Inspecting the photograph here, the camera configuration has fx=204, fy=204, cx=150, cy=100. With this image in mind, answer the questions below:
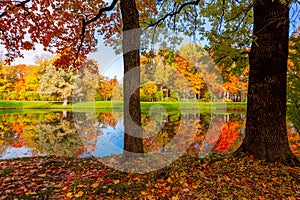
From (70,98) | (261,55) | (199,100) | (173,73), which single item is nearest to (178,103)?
(199,100)

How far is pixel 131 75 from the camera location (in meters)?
4.01

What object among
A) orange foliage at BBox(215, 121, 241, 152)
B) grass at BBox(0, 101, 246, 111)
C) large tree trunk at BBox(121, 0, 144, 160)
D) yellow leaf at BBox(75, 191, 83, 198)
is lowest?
orange foliage at BBox(215, 121, 241, 152)

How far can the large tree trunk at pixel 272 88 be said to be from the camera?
4199 mm

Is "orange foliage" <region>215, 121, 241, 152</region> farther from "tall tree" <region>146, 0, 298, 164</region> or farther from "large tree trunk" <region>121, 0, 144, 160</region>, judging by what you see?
"large tree trunk" <region>121, 0, 144, 160</region>

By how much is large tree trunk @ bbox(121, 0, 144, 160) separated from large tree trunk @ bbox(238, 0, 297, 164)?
251cm

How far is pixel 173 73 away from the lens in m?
23.4

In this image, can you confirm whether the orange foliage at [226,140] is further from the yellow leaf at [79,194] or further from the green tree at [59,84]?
the green tree at [59,84]

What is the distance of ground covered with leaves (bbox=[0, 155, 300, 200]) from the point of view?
3.03 metres

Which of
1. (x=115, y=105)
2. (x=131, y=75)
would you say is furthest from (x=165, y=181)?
(x=115, y=105)

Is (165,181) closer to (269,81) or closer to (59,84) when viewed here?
(269,81)

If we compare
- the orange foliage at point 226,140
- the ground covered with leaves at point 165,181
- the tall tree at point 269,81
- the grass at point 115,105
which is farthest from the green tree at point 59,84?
the tall tree at point 269,81

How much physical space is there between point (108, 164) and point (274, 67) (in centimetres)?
394

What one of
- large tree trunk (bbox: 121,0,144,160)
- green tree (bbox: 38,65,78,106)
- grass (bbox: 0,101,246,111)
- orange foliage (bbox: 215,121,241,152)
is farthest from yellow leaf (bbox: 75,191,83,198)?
green tree (bbox: 38,65,78,106)

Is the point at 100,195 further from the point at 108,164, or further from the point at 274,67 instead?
the point at 274,67
